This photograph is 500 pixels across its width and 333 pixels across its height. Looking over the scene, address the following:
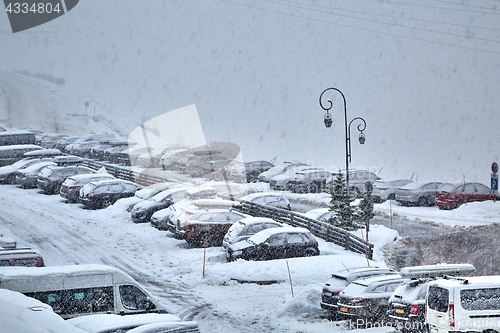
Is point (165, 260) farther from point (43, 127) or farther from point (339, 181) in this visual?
point (43, 127)

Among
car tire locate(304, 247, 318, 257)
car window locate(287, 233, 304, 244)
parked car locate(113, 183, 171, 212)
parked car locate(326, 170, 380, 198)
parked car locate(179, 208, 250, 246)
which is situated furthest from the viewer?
parked car locate(326, 170, 380, 198)

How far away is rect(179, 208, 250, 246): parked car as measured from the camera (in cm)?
2083

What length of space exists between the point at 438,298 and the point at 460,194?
64.6ft

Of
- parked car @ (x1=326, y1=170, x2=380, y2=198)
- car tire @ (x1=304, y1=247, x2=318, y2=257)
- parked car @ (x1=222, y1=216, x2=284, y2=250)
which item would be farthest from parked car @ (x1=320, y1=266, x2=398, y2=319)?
parked car @ (x1=326, y1=170, x2=380, y2=198)

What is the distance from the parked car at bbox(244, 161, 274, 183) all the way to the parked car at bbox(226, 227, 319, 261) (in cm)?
2008

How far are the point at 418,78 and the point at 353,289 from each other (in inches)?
2570

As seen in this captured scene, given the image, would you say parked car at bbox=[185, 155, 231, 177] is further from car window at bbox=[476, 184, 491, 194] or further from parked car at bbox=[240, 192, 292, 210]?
car window at bbox=[476, 184, 491, 194]

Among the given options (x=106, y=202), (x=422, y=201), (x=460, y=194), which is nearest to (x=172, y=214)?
(x=106, y=202)

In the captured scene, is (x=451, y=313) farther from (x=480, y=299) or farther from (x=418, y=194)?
(x=418, y=194)

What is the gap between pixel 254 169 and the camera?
40.7 meters

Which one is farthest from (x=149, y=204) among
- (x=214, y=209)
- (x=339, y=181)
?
(x=339, y=181)

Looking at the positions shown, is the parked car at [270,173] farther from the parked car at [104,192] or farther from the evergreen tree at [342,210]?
the evergreen tree at [342,210]

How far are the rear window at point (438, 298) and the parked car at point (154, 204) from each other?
1431cm

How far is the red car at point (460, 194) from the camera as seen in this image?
2967cm
